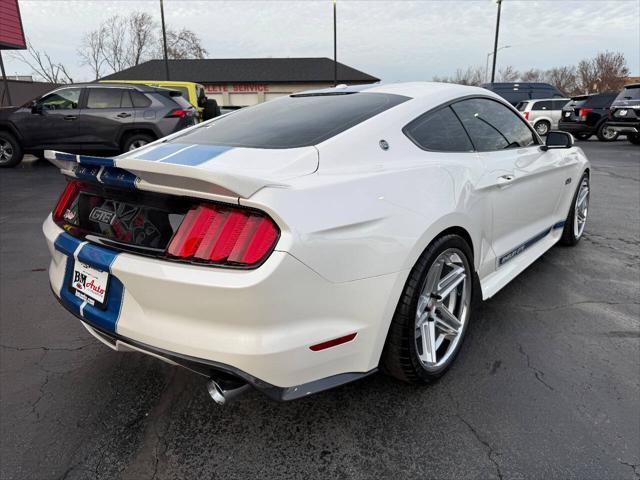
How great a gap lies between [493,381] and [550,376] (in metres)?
0.32

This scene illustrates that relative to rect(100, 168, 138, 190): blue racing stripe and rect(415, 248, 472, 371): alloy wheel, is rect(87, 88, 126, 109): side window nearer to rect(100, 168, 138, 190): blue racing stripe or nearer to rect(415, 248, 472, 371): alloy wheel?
rect(100, 168, 138, 190): blue racing stripe

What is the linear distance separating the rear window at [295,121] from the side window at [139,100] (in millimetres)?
7837

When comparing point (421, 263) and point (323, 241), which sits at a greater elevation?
point (323, 241)

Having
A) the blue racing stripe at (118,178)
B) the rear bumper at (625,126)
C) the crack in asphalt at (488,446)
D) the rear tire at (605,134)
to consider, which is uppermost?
the blue racing stripe at (118,178)

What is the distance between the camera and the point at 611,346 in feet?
9.20

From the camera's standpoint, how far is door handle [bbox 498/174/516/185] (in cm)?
285

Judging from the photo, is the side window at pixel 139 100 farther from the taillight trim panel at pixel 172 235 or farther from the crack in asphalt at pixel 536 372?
the crack in asphalt at pixel 536 372

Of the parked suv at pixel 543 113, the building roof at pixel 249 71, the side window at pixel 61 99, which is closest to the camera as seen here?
the side window at pixel 61 99

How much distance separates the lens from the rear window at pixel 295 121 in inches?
88.5

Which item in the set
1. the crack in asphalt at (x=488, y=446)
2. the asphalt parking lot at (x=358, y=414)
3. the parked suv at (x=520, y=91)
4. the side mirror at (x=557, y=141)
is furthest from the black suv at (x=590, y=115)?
the crack in asphalt at (x=488, y=446)

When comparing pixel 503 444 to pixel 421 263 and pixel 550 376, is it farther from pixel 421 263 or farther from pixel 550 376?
pixel 421 263

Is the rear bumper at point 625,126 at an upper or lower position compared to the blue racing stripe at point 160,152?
lower

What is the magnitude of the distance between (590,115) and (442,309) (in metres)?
16.9

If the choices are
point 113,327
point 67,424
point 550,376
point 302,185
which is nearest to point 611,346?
point 550,376
